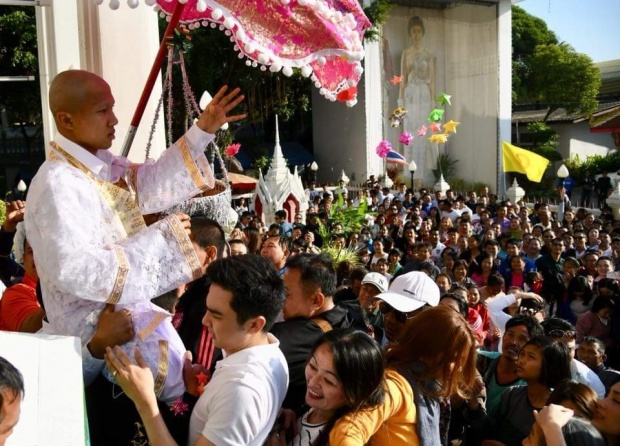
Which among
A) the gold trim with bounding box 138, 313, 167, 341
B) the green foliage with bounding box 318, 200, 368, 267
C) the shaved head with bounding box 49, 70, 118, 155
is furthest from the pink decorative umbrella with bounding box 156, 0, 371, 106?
the green foliage with bounding box 318, 200, 368, 267

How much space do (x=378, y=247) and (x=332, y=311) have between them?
552cm

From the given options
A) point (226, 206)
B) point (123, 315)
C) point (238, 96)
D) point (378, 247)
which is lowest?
point (378, 247)

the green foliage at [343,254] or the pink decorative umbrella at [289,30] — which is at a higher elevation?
the pink decorative umbrella at [289,30]

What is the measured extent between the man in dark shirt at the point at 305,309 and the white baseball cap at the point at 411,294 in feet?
A: 1.57

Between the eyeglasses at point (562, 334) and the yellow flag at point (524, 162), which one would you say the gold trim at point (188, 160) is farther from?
the yellow flag at point (524, 162)

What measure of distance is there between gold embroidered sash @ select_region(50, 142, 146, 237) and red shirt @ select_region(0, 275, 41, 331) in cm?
86

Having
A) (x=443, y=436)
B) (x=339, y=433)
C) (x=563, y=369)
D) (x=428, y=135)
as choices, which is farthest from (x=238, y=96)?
(x=428, y=135)

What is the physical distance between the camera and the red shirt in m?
2.89

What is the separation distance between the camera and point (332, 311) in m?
A: 3.02

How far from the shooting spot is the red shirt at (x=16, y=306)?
2887mm

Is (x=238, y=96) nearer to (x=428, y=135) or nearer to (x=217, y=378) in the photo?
(x=217, y=378)

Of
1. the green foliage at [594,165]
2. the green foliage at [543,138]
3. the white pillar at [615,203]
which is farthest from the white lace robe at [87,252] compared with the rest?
the green foliage at [543,138]

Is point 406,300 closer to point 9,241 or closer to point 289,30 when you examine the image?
point 289,30

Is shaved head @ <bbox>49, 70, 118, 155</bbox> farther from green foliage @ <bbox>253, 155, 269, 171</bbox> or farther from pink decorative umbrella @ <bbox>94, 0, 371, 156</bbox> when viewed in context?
green foliage @ <bbox>253, 155, 269, 171</bbox>
